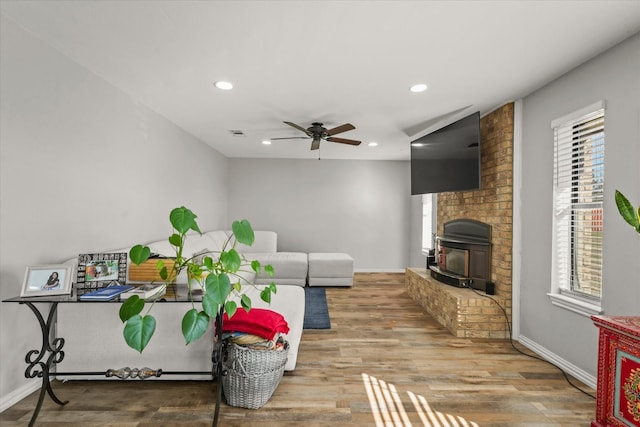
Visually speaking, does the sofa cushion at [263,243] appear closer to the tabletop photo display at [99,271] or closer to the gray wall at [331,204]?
the gray wall at [331,204]

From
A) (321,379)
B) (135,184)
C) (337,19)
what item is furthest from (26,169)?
(321,379)

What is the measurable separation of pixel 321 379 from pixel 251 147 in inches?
163

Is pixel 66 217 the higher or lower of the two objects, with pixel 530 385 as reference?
higher

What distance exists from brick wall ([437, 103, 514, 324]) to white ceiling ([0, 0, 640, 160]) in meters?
0.23

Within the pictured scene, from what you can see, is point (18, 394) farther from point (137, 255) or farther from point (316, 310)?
point (316, 310)

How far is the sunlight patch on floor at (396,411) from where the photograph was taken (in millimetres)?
1841

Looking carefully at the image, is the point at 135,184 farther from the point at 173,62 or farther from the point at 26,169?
the point at 173,62

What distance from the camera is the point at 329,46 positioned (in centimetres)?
215

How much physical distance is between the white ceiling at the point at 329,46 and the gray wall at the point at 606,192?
0.54ft

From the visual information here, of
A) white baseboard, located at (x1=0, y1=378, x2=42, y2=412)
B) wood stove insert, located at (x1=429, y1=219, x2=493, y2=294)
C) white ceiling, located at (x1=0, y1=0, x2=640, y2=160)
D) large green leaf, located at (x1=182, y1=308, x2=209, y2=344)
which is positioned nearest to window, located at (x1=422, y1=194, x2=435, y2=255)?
wood stove insert, located at (x1=429, y1=219, x2=493, y2=294)

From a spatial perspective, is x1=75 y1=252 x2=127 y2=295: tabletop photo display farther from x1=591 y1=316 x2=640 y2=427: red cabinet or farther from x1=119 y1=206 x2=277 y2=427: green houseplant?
x1=591 y1=316 x2=640 y2=427: red cabinet

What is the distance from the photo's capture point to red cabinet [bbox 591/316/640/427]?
1.50m

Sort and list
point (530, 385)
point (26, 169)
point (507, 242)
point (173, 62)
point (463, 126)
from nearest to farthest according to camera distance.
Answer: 1. point (26, 169)
2. point (530, 385)
3. point (173, 62)
4. point (507, 242)
5. point (463, 126)

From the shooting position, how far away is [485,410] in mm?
1959
